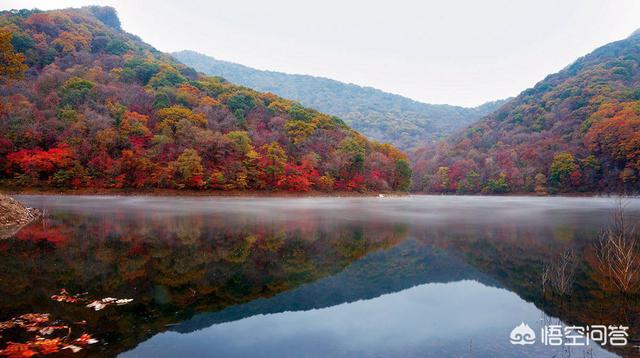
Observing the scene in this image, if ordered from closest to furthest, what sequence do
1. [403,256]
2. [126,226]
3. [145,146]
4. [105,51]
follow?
[403,256] → [126,226] → [145,146] → [105,51]

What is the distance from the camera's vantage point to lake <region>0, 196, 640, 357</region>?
20.9 feet

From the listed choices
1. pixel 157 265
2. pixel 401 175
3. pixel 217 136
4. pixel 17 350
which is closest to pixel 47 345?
pixel 17 350

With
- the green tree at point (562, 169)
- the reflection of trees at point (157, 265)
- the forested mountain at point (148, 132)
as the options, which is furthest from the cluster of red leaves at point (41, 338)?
the green tree at point (562, 169)

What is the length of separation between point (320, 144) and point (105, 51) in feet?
230

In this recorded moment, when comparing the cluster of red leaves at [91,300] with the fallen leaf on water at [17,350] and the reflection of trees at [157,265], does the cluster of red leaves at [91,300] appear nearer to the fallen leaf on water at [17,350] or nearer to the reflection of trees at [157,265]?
the reflection of trees at [157,265]

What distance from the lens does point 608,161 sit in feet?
251

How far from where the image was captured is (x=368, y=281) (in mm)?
11125

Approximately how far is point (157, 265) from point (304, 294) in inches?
212

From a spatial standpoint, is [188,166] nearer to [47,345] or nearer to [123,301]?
[123,301]

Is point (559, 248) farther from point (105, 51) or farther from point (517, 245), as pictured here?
point (105, 51)

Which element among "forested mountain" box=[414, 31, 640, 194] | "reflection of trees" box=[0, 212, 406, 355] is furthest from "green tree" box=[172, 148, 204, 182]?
"forested mountain" box=[414, 31, 640, 194]

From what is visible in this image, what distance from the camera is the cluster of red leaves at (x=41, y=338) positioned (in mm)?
5312

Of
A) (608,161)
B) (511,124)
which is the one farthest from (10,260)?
(511,124)

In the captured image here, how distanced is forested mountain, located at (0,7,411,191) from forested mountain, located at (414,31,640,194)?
35.7m
